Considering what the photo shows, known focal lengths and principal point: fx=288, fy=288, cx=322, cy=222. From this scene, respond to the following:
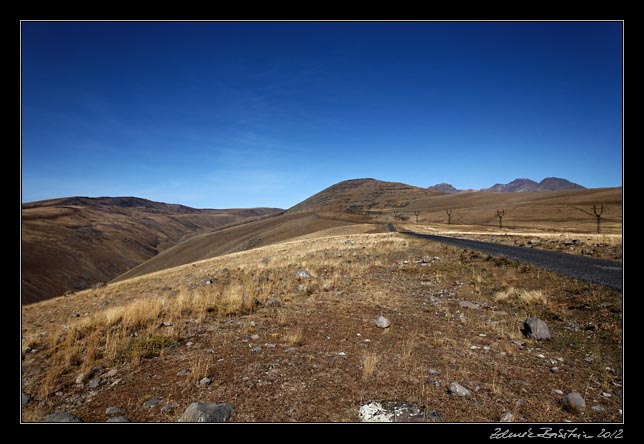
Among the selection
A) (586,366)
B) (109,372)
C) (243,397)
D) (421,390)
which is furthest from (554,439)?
(109,372)

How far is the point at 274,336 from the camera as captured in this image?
662 cm

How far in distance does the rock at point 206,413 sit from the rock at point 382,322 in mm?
4304

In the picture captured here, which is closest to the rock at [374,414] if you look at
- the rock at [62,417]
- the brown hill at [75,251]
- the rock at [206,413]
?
the rock at [206,413]

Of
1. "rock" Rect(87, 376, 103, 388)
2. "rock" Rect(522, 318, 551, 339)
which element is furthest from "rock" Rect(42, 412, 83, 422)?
"rock" Rect(522, 318, 551, 339)

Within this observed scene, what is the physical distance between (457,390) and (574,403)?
149 cm

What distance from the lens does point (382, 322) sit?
7.29m

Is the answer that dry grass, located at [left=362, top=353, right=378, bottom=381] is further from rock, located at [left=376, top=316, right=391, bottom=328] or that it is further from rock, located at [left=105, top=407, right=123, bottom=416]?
rock, located at [left=105, top=407, right=123, bottom=416]

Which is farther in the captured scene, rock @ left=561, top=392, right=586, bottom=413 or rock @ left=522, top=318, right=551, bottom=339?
rock @ left=522, top=318, right=551, bottom=339

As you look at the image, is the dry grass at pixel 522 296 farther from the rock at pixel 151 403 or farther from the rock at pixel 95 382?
the rock at pixel 95 382

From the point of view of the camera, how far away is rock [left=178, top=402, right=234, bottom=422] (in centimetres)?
368

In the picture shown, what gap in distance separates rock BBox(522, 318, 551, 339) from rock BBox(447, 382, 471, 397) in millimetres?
3301

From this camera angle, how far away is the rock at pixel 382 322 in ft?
23.6

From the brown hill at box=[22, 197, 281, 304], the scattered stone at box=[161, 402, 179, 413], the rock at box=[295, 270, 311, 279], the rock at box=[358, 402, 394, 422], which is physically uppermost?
the rock at box=[295, 270, 311, 279]

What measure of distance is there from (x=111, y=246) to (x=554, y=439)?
585 ft
